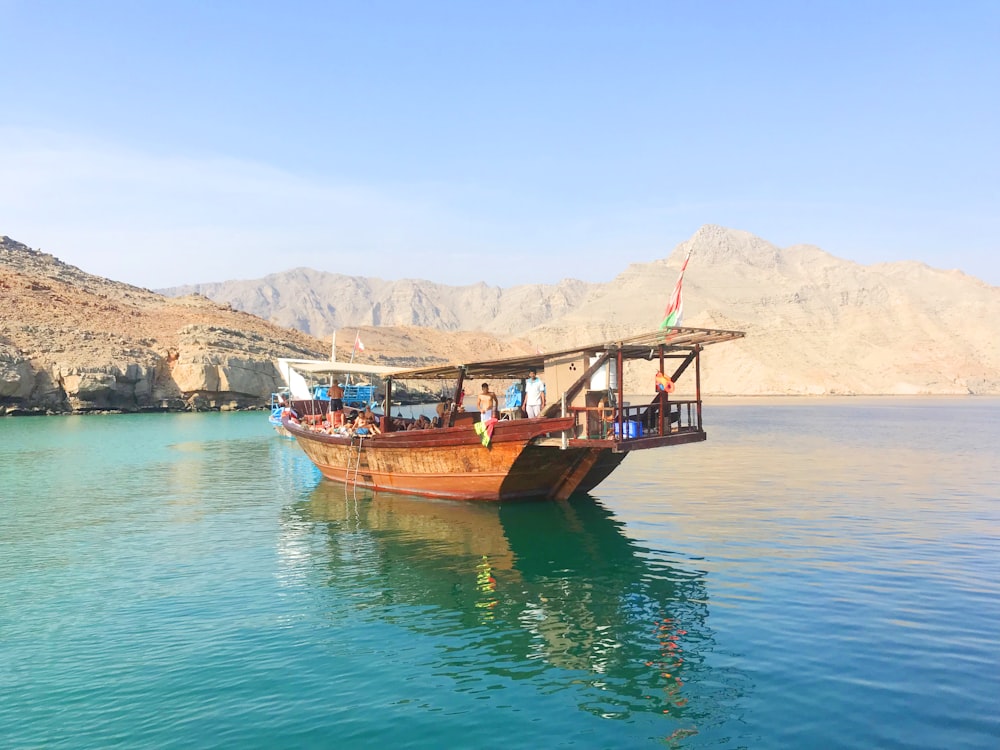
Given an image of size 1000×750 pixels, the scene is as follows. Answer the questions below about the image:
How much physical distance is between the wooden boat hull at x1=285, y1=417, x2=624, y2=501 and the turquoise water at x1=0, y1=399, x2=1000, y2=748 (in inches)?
25.4

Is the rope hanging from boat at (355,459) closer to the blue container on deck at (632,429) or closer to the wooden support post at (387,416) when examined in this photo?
the wooden support post at (387,416)

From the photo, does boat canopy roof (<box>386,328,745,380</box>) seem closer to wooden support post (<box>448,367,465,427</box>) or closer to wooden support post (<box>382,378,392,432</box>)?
wooden support post (<box>448,367,465,427</box>)

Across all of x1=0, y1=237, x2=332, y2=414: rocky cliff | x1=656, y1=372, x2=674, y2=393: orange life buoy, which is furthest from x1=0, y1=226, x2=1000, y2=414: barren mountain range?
x1=656, y1=372, x2=674, y2=393: orange life buoy

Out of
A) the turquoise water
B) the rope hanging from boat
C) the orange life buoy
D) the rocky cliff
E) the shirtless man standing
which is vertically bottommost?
the turquoise water

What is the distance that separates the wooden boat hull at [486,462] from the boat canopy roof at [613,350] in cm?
201

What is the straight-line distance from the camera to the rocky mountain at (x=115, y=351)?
64.3 metres

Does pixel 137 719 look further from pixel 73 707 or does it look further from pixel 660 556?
pixel 660 556

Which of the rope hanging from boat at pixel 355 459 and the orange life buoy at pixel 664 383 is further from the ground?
the orange life buoy at pixel 664 383

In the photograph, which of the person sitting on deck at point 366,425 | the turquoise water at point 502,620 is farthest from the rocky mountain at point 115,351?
the person sitting on deck at point 366,425

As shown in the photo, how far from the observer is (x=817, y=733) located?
23.6 ft

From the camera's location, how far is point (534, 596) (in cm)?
1190

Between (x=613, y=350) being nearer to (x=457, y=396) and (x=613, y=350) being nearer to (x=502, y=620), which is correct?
(x=457, y=396)

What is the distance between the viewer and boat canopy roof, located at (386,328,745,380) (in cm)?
1634

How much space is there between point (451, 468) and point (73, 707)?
12294 millimetres
